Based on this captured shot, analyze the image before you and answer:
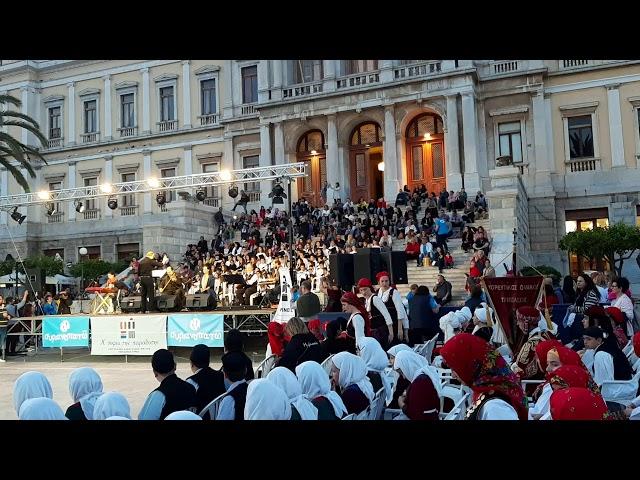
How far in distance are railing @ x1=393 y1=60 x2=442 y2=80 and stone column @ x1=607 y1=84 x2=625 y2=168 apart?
7344 mm

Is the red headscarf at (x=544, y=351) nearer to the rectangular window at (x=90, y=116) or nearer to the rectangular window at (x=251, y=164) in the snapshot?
the rectangular window at (x=251, y=164)

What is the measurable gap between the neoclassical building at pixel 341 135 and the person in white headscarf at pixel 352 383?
15.5 metres

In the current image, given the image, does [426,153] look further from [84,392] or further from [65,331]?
[84,392]

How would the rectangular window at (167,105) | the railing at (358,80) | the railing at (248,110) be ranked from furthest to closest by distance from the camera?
the rectangular window at (167,105) < the railing at (248,110) < the railing at (358,80)

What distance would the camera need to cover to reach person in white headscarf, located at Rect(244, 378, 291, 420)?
13.3 ft

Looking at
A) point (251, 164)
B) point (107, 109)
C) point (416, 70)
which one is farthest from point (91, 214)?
point (416, 70)

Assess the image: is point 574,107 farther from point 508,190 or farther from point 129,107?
point 129,107

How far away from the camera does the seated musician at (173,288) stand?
18031mm

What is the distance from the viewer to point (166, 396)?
5000 mm

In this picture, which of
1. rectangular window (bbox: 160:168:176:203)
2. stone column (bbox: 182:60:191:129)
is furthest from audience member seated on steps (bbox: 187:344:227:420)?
stone column (bbox: 182:60:191:129)

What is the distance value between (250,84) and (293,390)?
107 feet

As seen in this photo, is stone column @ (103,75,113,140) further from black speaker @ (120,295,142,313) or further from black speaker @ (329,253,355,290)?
black speaker @ (329,253,355,290)

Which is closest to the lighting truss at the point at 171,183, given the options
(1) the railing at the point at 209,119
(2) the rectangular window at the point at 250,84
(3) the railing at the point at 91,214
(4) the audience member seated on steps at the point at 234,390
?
(3) the railing at the point at 91,214
